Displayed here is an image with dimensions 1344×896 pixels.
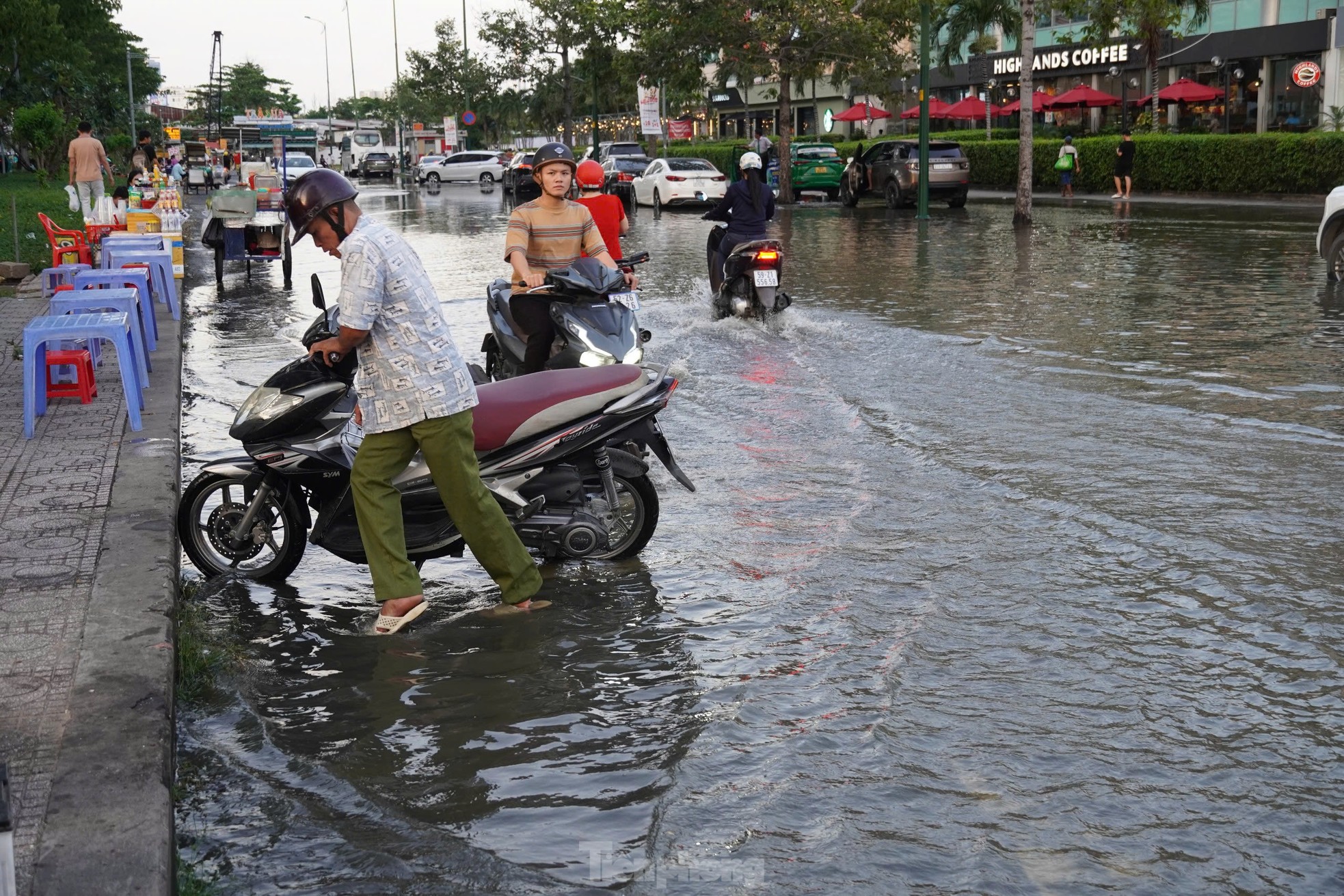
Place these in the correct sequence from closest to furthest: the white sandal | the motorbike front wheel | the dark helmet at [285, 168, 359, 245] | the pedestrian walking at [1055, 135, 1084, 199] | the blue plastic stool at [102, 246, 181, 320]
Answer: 1. the dark helmet at [285, 168, 359, 245]
2. the white sandal
3. the motorbike front wheel
4. the blue plastic stool at [102, 246, 181, 320]
5. the pedestrian walking at [1055, 135, 1084, 199]

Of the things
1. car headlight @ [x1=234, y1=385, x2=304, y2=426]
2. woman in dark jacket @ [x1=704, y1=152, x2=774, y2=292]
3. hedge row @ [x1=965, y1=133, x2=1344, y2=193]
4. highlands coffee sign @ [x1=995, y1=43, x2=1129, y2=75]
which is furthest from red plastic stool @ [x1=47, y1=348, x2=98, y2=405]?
highlands coffee sign @ [x1=995, y1=43, x2=1129, y2=75]

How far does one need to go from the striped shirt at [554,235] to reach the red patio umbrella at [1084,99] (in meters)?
37.8

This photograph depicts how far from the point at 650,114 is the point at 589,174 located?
41593 millimetres

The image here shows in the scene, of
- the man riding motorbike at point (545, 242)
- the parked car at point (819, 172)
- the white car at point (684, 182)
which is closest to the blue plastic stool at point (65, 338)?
the man riding motorbike at point (545, 242)

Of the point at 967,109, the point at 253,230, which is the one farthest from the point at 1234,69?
the point at 253,230

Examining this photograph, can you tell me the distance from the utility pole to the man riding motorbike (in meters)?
22.0

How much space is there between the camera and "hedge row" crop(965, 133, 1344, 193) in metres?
30.7

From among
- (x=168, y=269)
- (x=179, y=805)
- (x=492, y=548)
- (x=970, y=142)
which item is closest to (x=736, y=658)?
(x=492, y=548)

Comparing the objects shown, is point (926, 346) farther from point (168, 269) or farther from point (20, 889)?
point (20, 889)

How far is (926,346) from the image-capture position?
12.1m

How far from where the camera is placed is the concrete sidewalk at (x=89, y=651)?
350 centimetres

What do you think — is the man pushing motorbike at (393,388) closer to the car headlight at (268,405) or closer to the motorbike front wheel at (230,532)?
the car headlight at (268,405)

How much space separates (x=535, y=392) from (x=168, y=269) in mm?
9849

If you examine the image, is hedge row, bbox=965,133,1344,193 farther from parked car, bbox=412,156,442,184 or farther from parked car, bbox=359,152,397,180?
parked car, bbox=359,152,397,180
